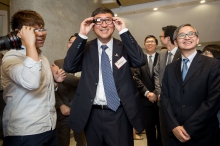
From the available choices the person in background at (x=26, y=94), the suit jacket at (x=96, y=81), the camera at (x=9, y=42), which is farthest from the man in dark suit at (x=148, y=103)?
the camera at (x=9, y=42)

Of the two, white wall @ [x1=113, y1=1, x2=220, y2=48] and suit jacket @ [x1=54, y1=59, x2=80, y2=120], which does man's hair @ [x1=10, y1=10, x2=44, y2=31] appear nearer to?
suit jacket @ [x1=54, y1=59, x2=80, y2=120]

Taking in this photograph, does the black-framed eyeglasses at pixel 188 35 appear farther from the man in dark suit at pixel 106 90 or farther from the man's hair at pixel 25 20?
the man's hair at pixel 25 20

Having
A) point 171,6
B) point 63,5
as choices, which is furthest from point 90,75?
point 171,6

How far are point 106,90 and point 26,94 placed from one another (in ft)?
1.90


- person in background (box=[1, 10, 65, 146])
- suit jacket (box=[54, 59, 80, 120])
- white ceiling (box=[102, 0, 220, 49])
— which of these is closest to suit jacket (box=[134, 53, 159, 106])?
suit jacket (box=[54, 59, 80, 120])

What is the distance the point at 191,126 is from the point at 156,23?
4.92 metres

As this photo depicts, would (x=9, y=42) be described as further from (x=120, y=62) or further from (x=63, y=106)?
(x=63, y=106)

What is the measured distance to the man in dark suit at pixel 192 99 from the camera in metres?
1.45

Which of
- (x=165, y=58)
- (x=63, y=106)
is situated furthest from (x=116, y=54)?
(x=165, y=58)

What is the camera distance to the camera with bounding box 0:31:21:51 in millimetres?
1039

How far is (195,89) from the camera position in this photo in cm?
151

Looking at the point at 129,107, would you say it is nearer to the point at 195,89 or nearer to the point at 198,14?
the point at 195,89

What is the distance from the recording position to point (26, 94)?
1.22m

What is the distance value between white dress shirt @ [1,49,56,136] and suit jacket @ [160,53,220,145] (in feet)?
3.51
